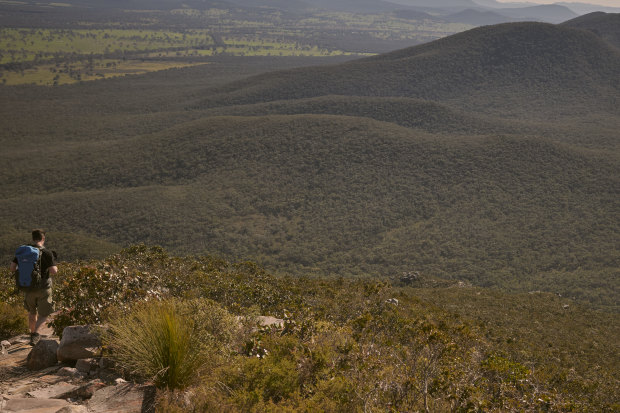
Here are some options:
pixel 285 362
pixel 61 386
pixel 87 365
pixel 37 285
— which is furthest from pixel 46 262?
pixel 285 362

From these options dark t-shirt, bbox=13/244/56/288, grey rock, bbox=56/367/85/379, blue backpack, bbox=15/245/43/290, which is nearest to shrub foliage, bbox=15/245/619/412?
dark t-shirt, bbox=13/244/56/288

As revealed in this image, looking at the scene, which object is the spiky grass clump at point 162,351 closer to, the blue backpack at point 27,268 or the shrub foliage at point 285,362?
the shrub foliage at point 285,362

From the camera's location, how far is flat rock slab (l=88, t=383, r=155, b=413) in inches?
245

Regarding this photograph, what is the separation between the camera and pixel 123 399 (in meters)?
6.45

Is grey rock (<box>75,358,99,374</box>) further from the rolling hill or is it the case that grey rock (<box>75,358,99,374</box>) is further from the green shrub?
the rolling hill

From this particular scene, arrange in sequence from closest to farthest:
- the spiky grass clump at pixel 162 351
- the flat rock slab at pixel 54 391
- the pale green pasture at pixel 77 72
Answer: the spiky grass clump at pixel 162 351
the flat rock slab at pixel 54 391
the pale green pasture at pixel 77 72

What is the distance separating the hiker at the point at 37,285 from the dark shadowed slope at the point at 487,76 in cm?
10545

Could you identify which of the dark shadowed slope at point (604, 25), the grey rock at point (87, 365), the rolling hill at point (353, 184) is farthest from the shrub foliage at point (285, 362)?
the dark shadowed slope at point (604, 25)

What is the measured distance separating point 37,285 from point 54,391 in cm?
301

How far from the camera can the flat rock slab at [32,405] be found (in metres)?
6.16

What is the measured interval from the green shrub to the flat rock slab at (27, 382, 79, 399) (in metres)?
3.35

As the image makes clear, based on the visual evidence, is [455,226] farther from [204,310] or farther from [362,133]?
[204,310]

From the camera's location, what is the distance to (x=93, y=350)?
775 cm

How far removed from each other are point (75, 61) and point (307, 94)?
459ft
